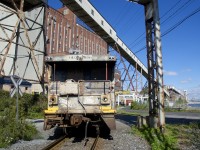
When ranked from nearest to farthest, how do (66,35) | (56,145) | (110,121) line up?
(56,145) → (110,121) → (66,35)

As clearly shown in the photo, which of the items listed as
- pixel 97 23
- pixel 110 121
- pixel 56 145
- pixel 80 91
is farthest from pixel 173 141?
pixel 97 23

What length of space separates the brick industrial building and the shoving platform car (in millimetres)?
45583

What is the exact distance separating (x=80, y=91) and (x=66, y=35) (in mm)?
67838

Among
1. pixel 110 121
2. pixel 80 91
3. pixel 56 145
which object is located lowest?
pixel 56 145

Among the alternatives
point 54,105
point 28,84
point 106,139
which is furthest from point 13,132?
point 28,84

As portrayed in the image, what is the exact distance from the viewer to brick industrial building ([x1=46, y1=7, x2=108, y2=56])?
67062mm

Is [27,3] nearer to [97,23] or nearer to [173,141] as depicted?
[97,23]

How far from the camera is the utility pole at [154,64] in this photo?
12600 millimetres

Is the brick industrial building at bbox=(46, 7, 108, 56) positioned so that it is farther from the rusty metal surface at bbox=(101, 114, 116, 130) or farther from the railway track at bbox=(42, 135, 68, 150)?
the rusty metal surface at bbox=(101, 114, 116, 130)

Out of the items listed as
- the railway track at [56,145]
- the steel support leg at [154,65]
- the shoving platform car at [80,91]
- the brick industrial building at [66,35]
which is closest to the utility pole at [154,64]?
the steel support leg at [154,65]

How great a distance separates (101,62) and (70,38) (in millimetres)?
68950

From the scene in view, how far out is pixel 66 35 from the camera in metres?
76.7

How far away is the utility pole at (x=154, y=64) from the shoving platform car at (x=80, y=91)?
2.76 meters

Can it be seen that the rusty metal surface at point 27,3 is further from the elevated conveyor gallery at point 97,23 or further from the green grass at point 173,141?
the green grass at point 173,141
